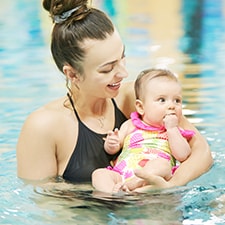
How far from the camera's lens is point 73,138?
323 cm

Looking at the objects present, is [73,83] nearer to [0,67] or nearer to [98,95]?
[98,95]

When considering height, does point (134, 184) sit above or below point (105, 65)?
below

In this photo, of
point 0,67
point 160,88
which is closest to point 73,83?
point 160,88

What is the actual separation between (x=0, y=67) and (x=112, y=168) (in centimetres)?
373

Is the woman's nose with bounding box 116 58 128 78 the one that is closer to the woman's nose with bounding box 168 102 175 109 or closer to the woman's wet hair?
the woman's wet hair

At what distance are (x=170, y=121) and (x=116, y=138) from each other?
26 cm

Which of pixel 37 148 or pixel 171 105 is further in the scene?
pixel 171 105

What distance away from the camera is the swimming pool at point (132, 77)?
3031 mm

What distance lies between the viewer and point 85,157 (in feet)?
10.6

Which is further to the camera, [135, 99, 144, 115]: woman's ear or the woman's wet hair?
[135, 99, 144, 115]: woman's ear

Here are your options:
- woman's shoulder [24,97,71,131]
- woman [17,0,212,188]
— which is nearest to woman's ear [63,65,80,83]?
woman [17,0,212,188]

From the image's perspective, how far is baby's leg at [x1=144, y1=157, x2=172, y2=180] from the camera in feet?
9.96

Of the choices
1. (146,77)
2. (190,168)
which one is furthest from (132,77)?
(190,168)

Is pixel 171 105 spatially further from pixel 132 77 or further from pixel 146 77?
pixel 132 77
